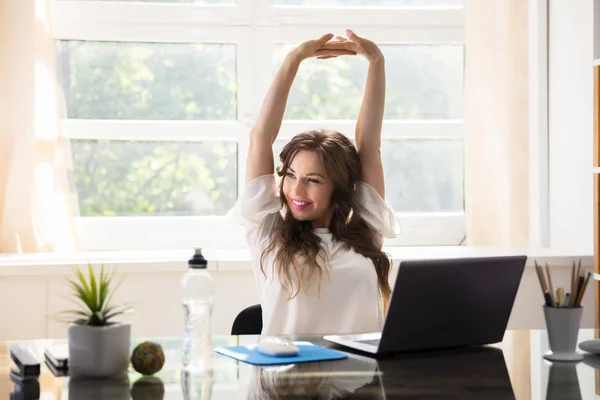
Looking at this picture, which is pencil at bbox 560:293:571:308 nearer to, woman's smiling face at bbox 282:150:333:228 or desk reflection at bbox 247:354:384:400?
desk reflection at bbox 247:354:384:400

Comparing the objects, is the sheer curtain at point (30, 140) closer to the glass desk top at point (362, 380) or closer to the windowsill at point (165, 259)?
the windowsill at point (165, 259)

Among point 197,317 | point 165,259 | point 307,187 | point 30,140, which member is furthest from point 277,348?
point 30,140

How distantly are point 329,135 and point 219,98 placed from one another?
5.69 ft

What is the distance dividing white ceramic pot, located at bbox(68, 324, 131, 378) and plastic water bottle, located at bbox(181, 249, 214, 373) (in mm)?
125

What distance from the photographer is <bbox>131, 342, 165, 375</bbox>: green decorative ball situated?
1435 mm

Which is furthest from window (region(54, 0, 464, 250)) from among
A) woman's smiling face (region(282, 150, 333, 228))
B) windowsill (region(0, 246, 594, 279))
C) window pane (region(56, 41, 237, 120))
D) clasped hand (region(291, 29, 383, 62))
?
woman's smiling face (region(282, 150, 333, 228))

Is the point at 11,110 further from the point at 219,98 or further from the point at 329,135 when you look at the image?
the point at 329,135

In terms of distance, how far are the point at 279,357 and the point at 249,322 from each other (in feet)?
2.07

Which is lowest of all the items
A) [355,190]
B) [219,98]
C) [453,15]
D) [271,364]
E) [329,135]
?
[271,364]

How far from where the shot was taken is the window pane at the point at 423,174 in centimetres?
405

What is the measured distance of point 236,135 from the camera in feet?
12.8

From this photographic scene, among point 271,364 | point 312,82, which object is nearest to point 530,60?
point 312,82

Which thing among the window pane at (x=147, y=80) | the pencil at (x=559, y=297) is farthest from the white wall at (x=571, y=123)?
the pencil at (x=559, y=297)

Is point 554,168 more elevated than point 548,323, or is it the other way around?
point 554,168
